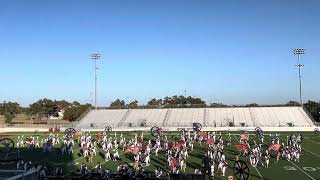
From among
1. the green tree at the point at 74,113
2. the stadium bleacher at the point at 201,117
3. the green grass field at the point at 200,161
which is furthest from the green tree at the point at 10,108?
the green grass field at the point at 200,161

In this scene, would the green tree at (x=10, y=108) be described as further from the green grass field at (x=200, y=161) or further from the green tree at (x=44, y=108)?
the green grass field at (x=200, y=161)

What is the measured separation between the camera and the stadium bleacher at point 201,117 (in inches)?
2625

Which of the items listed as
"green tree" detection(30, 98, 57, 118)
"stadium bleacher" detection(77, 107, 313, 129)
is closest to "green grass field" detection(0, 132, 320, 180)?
"stadium bleacher" detection(77, 107, 313, 129)

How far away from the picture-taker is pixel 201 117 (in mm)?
71250

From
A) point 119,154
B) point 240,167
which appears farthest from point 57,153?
point 240,167

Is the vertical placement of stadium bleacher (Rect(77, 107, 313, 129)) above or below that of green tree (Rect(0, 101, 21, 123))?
below

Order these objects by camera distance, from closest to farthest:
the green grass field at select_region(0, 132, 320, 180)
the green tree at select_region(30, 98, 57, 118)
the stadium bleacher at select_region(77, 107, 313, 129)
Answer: the green grass field at select_region(0, 132, 320, 180)
the stadium bleacher at select_region(77, 107, 313, 129)
the green tree at select_region(30, 98, 57, 118)

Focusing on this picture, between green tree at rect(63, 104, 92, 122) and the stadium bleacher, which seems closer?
the stadium bleacher

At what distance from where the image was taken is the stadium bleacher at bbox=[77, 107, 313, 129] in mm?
66688

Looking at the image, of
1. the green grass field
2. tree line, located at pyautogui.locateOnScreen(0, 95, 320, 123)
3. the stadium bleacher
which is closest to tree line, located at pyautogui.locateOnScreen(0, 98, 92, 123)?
tree line, located at pyautogui.locateOnScreen(0, 95, 320, 123)

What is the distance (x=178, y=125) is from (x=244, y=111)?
11.6 m

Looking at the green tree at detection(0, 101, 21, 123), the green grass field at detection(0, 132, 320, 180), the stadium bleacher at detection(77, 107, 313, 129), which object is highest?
the green tree at detection(0, 101, 21, 123)

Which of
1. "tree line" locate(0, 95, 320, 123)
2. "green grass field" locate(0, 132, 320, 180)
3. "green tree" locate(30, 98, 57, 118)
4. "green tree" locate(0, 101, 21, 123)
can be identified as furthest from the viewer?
"green tree" locate(30, 98, 57, 118)

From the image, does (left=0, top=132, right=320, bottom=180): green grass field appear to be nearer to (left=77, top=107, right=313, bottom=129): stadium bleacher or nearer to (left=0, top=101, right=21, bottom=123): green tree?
(left=77, top=107, right=313, bottom=129): stadium bleacher
